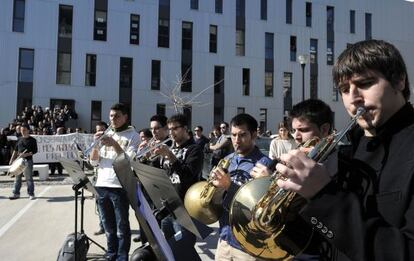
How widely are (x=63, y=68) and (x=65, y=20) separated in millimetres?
3191

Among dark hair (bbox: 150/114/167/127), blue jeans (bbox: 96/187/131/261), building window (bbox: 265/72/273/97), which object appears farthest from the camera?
building window (bbox: 265/72/273/97)

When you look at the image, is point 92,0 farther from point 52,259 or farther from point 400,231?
point 400,231

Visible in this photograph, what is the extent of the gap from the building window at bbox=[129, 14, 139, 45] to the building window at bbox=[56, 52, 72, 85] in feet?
14.2

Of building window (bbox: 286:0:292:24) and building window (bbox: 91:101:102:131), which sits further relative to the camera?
building window (bbox: 286:0:292:24)

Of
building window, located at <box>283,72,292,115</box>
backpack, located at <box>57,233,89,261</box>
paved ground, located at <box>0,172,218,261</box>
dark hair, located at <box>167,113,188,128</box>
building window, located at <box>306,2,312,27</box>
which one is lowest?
paved ground, located at <box>0,172,218,261</box>

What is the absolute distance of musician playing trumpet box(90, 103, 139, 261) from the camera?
4.93 metres

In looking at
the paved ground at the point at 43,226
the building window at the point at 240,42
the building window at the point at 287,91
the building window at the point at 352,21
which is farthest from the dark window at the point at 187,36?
the paved ground at the point at 43,226

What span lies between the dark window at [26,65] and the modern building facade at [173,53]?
58 mm

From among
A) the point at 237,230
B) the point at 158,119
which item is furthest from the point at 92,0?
the point at 237,230

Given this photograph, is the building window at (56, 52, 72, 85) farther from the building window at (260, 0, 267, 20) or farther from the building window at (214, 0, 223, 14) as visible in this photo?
the building window at (260, 0, 267, 20)

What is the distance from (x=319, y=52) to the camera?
32219 mm

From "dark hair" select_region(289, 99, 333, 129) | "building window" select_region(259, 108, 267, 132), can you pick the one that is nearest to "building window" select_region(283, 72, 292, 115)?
"building window" select_region(259, 108, 267, 132)

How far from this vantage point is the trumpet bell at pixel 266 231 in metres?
1.58

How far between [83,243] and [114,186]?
79cm
